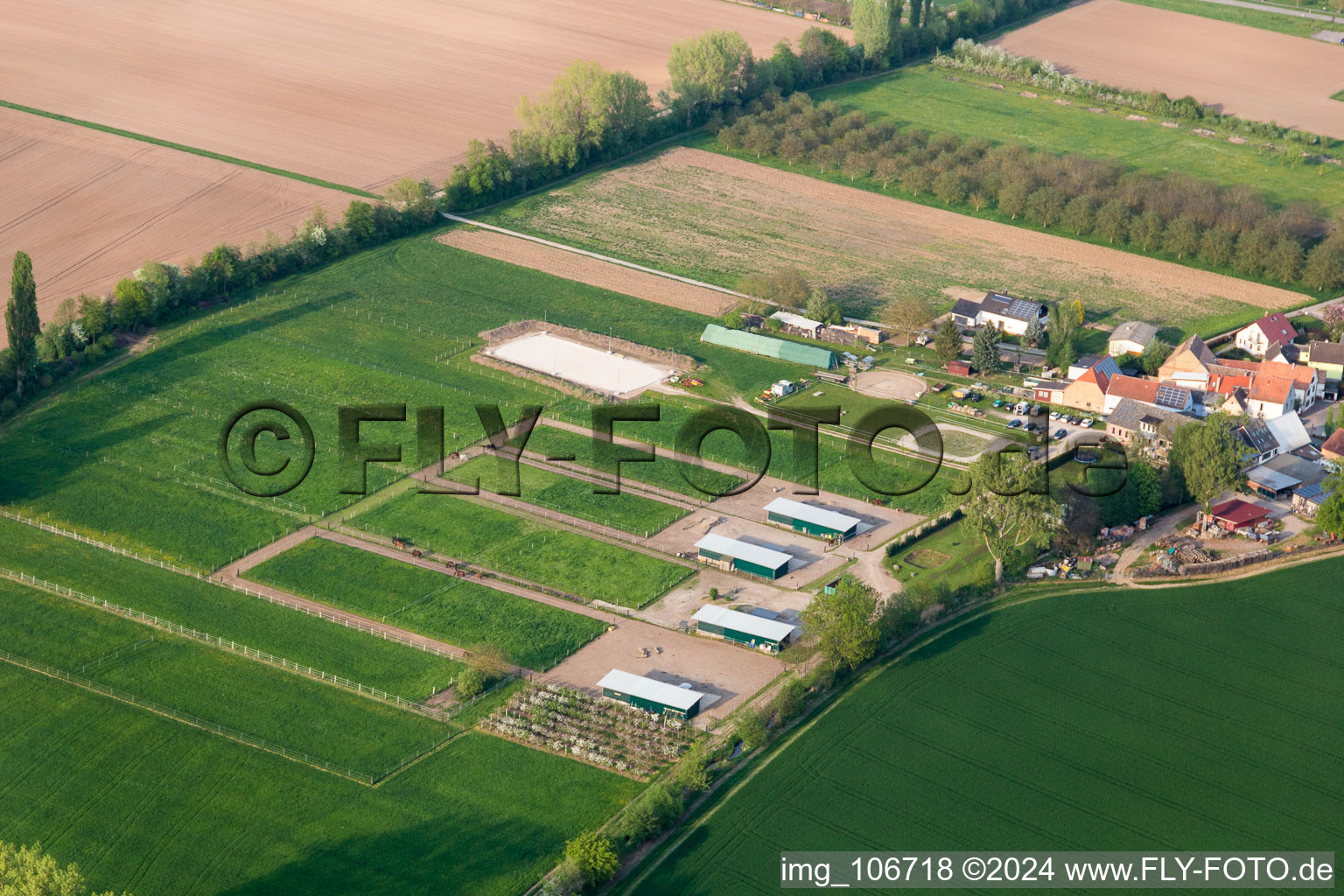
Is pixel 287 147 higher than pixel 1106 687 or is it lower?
higher

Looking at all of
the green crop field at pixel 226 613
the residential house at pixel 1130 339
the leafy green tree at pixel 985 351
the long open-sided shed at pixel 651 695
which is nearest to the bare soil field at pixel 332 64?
the leafy green tree at pixel 985 351

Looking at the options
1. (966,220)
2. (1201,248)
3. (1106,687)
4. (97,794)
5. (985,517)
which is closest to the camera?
(97,794)

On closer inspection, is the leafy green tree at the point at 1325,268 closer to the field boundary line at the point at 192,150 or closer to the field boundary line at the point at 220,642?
the field boundary line at the point at 192,150

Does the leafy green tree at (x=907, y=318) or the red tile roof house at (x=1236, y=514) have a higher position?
the leafy green tree at (x=907, y=318)

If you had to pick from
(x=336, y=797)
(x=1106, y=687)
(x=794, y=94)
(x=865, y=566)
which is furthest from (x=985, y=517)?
(x=794, y=94)

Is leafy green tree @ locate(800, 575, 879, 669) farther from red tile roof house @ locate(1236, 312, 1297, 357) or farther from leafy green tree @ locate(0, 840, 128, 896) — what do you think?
red tile roof house @ locate(1236, 312, 1297, 357)

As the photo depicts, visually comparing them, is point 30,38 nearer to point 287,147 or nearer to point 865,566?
point 287,147
